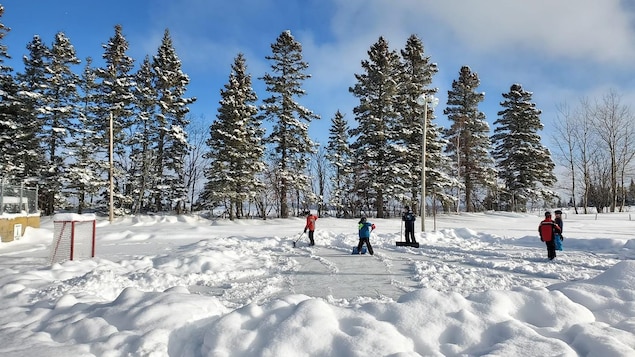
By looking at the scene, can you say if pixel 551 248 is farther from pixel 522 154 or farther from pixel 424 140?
pixel 522 154

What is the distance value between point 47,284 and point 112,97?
24178 mm

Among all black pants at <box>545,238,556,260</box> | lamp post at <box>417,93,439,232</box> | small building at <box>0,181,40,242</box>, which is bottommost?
black pants at <box>545,238,556,260</box>

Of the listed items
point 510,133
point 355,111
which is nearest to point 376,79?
point 355,111

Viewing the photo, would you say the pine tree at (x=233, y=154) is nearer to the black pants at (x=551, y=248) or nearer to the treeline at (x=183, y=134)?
the treeline at (x=183, y=134)

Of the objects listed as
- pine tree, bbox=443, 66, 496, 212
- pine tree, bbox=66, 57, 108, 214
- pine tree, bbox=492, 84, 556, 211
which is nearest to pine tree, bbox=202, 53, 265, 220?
pine tree, bbox=66, 57, 108, 214

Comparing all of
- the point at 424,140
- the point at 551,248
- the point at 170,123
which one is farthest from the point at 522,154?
the point at 170,123

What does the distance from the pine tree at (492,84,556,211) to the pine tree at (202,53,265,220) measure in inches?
960

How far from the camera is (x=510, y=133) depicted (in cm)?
3475

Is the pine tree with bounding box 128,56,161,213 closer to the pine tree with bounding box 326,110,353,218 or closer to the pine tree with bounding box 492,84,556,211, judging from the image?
the pine tree with bounding box 326,110,353,218

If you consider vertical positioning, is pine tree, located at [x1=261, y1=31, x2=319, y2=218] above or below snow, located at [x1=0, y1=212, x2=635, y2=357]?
above

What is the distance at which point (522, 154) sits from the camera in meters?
32.8

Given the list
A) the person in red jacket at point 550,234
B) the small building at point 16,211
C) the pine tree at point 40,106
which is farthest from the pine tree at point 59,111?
the person in red jacket at point 550,234

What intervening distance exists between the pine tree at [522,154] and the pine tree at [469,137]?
81.1 inches

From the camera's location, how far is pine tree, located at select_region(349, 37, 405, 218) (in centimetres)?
2695
